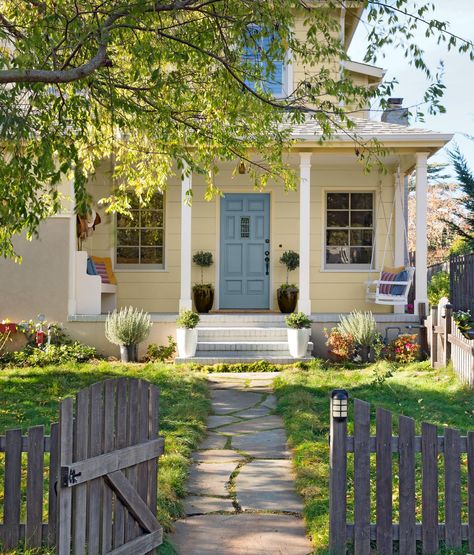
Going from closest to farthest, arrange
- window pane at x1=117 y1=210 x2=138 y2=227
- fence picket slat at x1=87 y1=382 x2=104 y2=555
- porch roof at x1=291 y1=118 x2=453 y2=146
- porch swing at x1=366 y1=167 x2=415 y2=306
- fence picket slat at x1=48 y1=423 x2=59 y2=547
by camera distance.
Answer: fence picket slat at x1=87 y1=382 x2=104 y2=555 → fence picket slat at x1=48 y1=423 x2=59 y2=547 → porch roof at x1=291 y1=118 x2=453 y2=146 → porch swing at x1=366 y1=167 x2=415 y2=306 → window pane at x1=117 y1=210 x2=138 y2=227

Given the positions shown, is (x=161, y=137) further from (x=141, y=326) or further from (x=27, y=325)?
(x=27, y=325)

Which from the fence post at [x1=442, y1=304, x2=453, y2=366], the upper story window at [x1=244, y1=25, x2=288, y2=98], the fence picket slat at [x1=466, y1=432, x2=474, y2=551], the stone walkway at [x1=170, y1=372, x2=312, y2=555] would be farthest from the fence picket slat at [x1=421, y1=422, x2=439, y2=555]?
the fence post at [x1=442, y1=304, x2=453, y2=366]

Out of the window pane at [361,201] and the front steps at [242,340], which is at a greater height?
the window pane at [361,201]

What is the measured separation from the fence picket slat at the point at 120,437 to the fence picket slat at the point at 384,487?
142 cm

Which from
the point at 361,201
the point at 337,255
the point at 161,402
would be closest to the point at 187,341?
the point at 161,402

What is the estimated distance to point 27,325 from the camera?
487 inches

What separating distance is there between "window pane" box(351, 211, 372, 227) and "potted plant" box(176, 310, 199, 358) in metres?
4.81

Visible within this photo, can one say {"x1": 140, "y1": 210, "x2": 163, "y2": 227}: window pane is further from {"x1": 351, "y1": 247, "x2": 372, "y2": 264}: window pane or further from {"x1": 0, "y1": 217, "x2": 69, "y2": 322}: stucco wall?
{"x1": 351, "y1": 247, "x2": 372, "y2": 264}: window pane

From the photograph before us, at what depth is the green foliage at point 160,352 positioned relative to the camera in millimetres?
12422

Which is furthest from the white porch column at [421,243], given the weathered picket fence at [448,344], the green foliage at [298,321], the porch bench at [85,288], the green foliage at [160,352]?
the porch bench at [85,288]

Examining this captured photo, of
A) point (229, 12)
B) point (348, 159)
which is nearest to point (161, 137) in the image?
point (229, 12)

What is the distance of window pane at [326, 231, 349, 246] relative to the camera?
15273 millimetres

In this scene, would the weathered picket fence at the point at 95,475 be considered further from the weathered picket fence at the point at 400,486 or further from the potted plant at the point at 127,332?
the potted plant at the point at 127,332

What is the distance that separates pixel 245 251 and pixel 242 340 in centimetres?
290
